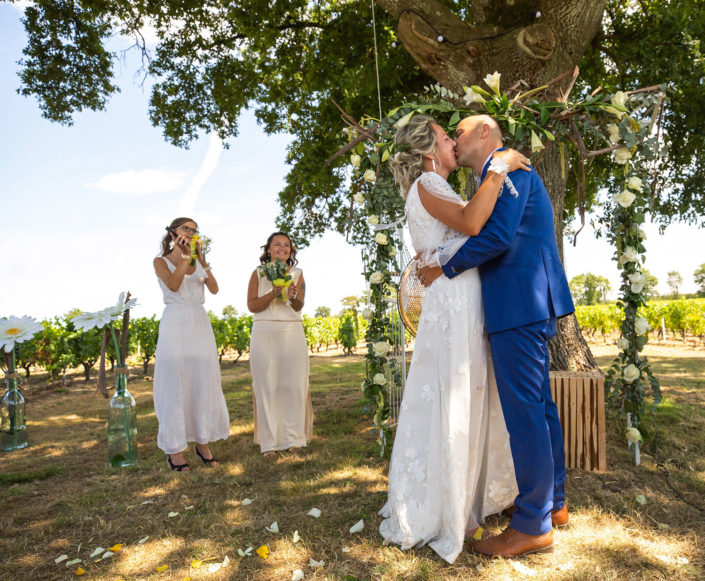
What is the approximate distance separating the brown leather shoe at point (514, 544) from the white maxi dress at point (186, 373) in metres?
3.03

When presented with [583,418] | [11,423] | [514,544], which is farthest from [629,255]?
[11,423]

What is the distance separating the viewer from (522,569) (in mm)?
2582

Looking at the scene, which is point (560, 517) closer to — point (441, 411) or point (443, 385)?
point (441, 411)

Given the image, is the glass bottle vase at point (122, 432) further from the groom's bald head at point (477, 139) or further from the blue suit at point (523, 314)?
the groom's bald head at point (477, 139)

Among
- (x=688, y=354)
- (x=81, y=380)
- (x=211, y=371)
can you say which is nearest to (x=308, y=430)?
(x=211, y=371)

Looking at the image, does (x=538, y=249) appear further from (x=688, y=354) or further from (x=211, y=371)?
(x=688, y=354)

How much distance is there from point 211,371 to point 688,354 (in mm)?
16640

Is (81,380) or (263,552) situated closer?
(263,552)

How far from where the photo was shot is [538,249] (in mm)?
2715

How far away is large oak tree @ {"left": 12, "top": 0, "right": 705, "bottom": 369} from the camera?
6047 millimetres

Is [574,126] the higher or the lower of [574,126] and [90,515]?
the higher

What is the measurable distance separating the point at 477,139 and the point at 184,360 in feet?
11.1

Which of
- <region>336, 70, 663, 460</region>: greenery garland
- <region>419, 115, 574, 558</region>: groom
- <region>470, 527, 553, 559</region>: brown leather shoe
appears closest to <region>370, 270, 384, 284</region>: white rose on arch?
<region>336, 70, 663, 460</region>: greenery garland

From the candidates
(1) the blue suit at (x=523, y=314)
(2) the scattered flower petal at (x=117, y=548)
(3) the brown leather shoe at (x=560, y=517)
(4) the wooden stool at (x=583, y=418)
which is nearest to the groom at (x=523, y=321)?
(1) the blue suit at (x=523, y=314)
